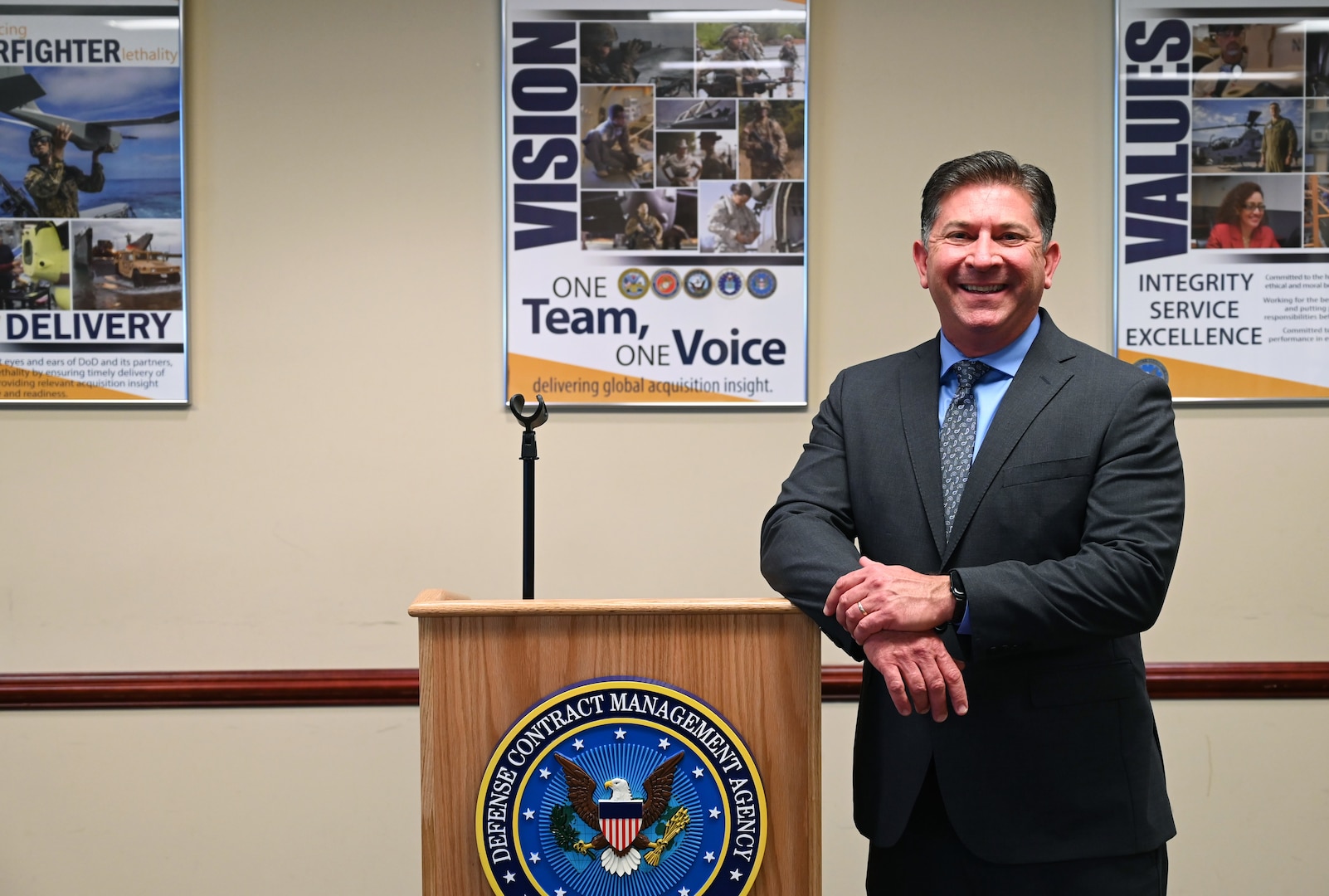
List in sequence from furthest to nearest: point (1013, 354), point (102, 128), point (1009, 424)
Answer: point (102, 128) → point (1013, 354) → point (1009, 424)

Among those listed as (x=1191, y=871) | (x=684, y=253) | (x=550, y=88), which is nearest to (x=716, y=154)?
(x=684, y=253)

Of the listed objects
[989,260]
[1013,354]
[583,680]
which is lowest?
[583,680]

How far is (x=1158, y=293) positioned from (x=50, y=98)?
2.89m

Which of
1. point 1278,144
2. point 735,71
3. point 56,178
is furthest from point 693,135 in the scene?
point 56,178

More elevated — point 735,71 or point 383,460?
point 735,71

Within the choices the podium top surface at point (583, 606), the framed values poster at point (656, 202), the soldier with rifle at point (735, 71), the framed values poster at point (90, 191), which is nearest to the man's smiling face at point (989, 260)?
the podium top surface at point (583, 606)

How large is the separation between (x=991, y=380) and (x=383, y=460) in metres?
1.65

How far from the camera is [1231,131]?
2.66 m

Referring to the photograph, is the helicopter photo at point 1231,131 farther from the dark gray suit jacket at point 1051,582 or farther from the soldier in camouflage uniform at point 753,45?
the dark gray suit jacket at point 1051,582

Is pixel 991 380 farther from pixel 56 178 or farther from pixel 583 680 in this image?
pixel 56 178

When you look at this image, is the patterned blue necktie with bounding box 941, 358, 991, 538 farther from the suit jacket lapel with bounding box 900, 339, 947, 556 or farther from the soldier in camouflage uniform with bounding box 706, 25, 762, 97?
the soldier in camouflage uniform with bounding box 706, 25, 762, 97

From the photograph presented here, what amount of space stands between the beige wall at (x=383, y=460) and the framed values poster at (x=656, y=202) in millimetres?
82

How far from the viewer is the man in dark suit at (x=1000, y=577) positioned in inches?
53.4

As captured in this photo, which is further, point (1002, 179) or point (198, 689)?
point (198, 689)
